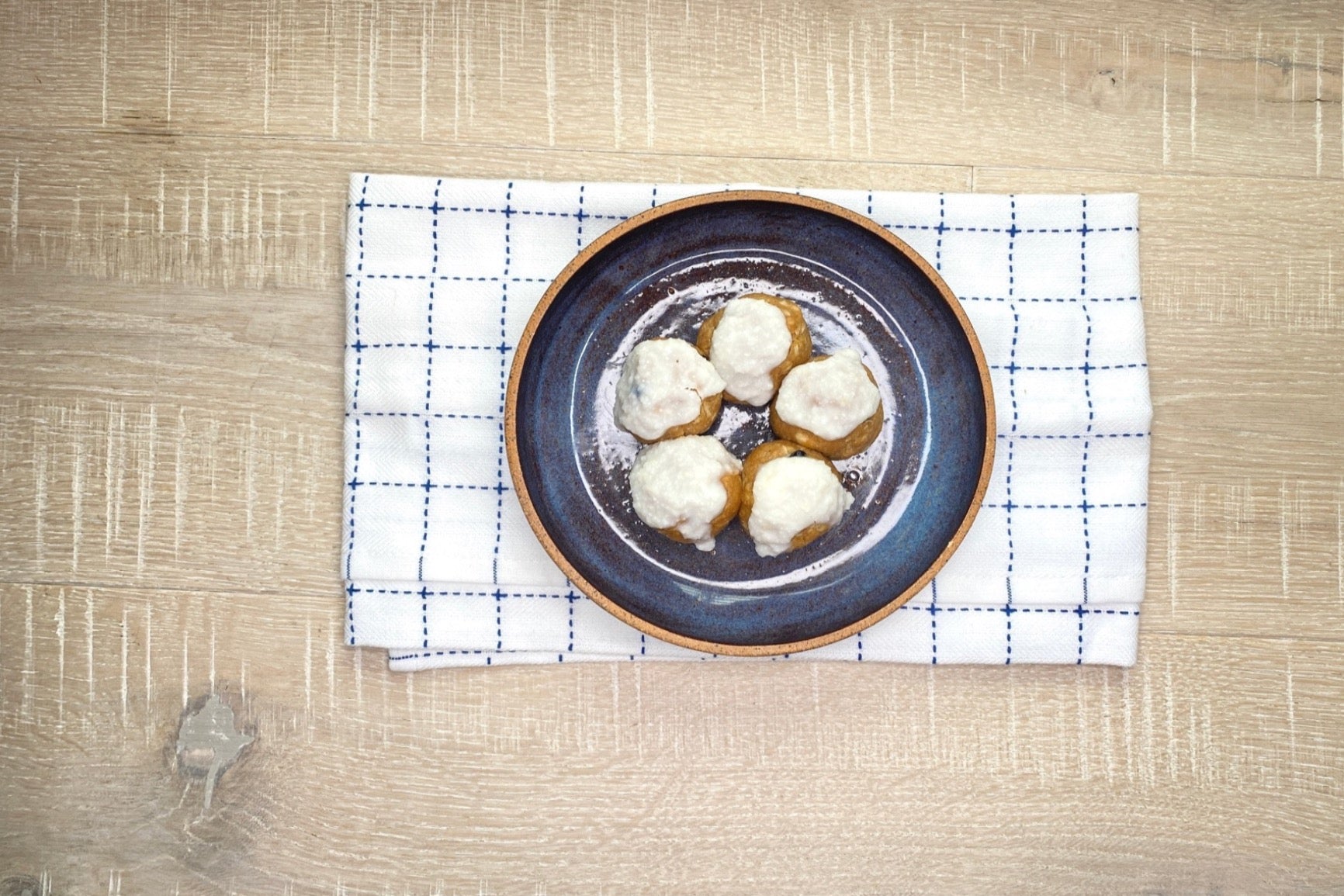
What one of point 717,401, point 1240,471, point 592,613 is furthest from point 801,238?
point 1240,471

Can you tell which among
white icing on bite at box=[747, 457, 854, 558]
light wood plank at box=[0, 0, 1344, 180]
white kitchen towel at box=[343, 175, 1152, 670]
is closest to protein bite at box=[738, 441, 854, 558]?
white icing on bite at box=[747, 457, 854, 558]

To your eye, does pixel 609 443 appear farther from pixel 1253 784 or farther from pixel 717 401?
pixel 1253 784

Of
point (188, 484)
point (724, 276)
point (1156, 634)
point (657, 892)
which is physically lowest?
point (657, 892)

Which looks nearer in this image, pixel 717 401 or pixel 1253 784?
pixel 717 401

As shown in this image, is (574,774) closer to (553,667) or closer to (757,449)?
(553,667)

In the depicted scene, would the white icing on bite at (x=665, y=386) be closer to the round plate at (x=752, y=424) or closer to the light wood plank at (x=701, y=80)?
the round plate at (x=752, y=424)

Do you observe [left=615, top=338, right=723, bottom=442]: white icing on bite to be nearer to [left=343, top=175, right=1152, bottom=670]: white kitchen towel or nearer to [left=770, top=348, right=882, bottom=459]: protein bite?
[left=770, top=348, right=882, bottom=459]: protein bite
